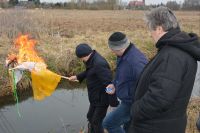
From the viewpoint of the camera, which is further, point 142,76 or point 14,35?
point 14,35

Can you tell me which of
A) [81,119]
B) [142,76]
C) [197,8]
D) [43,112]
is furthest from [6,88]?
[197,8]

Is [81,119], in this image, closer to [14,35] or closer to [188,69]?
[188,69]

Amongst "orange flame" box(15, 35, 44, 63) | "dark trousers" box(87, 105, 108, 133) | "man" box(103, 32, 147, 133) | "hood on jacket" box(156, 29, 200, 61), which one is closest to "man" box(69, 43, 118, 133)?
"dark trousers" box(87, 105, 108, 133)

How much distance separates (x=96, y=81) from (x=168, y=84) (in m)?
2.36

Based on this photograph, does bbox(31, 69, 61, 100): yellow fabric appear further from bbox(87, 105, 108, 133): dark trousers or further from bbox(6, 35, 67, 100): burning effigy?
bbox(87, 105, 108, 133): dark trousers

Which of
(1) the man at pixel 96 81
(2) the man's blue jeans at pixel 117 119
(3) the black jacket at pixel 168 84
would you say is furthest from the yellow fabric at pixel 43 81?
(3) the black jacket at pixel 168 84

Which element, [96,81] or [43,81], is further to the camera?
[43,81]

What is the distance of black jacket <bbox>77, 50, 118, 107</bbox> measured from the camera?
5203 mm

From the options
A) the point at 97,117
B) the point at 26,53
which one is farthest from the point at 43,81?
the point at 97,117

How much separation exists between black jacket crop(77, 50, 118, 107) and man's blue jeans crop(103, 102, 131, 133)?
11.8 inches

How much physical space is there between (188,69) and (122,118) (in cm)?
201

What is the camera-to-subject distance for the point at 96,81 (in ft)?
17.6

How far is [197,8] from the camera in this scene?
239ft

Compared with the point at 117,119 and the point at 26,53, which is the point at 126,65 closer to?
the point at 117,119
